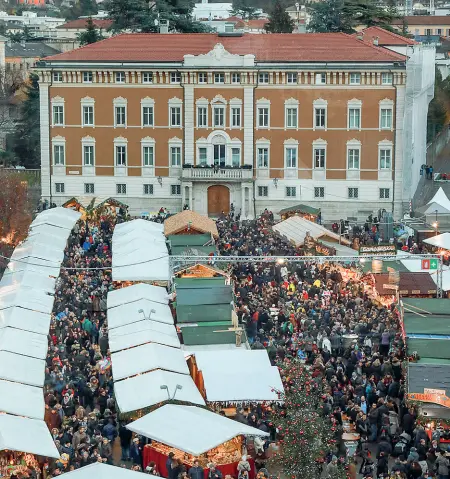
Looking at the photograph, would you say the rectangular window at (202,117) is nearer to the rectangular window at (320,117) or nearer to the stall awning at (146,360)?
the rectangular window at (320,117)

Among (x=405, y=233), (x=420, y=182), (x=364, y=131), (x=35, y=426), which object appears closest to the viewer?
(x=35, y=426)

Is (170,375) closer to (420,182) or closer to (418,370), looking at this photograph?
(418,370)

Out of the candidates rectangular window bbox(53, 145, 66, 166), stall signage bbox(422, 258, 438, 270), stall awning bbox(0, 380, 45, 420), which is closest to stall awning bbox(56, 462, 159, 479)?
A: stall awning bbox(0, 380, 45, 420)

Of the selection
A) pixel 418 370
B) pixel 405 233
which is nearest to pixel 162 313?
pixel 418 370

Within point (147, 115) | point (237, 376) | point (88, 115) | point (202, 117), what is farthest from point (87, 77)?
point (237, 376)

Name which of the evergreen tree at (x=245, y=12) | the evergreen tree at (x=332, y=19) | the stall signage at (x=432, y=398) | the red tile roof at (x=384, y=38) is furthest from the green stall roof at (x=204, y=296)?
the evergreen tree at (x=245, y=12)

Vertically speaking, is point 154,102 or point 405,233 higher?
point 154,102
